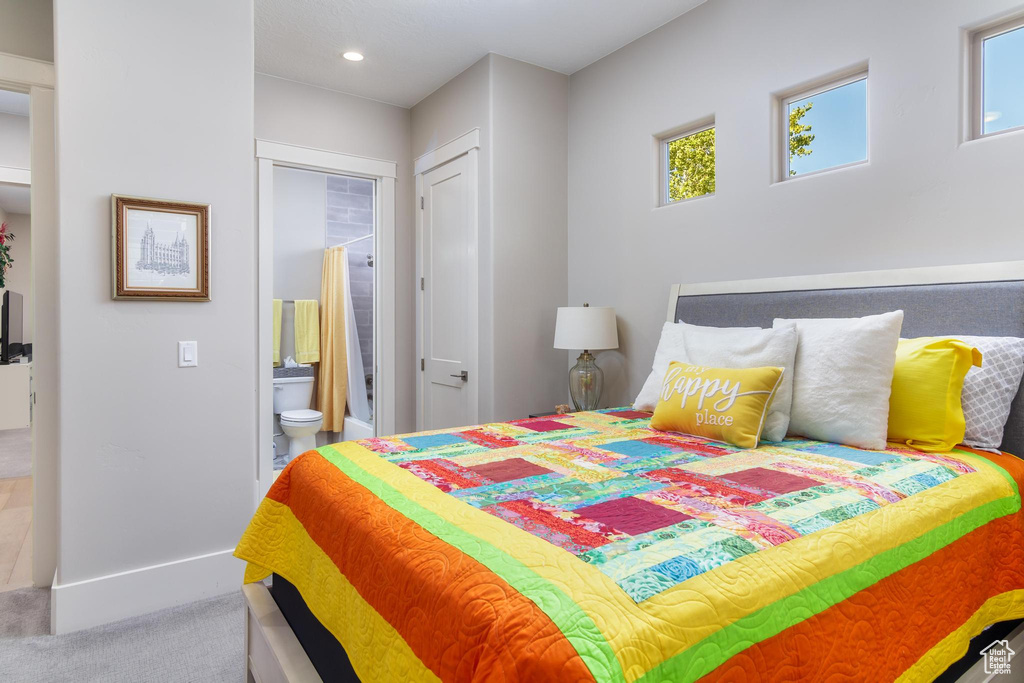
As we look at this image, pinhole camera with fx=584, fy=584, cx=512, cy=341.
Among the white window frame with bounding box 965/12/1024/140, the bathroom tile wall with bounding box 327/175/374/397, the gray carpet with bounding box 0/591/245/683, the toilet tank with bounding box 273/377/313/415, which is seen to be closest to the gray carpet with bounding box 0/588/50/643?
the gray carpet with bounding box 0/591/245/683

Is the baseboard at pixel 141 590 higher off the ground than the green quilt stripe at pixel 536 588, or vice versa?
the green quilt stripe at pixel 536 588

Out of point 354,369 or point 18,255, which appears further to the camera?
point 18,255

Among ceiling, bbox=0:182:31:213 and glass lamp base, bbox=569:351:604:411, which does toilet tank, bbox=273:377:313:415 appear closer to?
ceiling, bbox=0:182:31:213

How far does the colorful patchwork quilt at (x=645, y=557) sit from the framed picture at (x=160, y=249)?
1.13 m

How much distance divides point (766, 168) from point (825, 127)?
286 millimetres

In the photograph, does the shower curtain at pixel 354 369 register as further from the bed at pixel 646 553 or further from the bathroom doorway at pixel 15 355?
the bed at pixel 646 553

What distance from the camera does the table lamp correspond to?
10.8 feet

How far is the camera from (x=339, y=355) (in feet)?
18.2

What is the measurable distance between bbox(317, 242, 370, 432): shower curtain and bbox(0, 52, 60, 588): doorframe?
9.74 ft

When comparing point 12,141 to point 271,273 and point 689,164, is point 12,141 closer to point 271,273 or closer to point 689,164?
point 271,273

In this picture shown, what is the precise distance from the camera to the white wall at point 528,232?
3.54 metres

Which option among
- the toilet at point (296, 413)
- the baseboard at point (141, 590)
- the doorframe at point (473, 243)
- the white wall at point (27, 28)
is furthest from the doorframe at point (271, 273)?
the white wall at point (27, 28)

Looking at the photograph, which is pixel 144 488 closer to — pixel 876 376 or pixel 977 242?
pixel 876 376

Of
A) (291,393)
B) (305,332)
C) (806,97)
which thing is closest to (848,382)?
(806,97)
